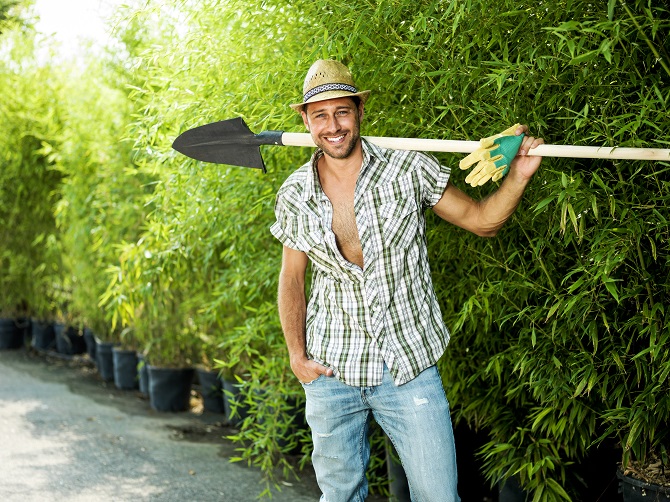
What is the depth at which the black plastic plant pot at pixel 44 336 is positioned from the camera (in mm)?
7656

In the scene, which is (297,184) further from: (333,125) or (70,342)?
(70,342)

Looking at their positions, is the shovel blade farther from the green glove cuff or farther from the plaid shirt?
the green glove cuff

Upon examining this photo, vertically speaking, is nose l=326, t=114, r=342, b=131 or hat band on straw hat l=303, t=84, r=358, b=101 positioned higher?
hat band on straw hat l=303, t=84, r=358, b=101

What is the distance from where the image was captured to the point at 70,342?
745 cm

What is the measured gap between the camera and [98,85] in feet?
19.5

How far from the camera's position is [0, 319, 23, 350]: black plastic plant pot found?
7.73 m

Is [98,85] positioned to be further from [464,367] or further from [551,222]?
[551,222]

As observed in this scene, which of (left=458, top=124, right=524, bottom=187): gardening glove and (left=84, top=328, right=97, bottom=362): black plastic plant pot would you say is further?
(left=84, top=328, right=97, bottom=362): black plastic plant pot

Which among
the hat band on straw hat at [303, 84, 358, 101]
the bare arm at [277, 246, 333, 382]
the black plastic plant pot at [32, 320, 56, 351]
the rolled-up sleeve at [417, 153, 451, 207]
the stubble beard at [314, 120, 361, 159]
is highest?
the hat band on straw hat at [303, 84, 358, 101]

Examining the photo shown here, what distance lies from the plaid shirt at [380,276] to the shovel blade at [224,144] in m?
0.32

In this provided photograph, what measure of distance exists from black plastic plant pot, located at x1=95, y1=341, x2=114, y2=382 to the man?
4418mm

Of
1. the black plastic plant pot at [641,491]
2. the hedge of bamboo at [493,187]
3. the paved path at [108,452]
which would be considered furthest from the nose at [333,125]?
the paved path at [108,452]

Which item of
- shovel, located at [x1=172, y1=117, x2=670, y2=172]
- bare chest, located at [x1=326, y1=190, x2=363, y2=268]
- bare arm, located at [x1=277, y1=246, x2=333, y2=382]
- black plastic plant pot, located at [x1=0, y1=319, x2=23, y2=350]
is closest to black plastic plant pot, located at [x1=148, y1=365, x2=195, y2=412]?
black plastic plant pot, located at [x1=0, y1=319, x2=23, y2=350]

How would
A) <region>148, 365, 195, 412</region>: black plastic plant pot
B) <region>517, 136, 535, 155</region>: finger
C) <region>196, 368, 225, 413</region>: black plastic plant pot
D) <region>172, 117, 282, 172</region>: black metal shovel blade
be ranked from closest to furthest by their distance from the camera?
1. <region>517, 136, 535, 155</region>: finger
2. <region>172, 117, 282, 172</region>: black metal shovel blade
3. <region>196, 368, 225, 413</region>: black plastic plant pot
4. <region>148, 365, 195, 412</region>: black plastic plant pot
